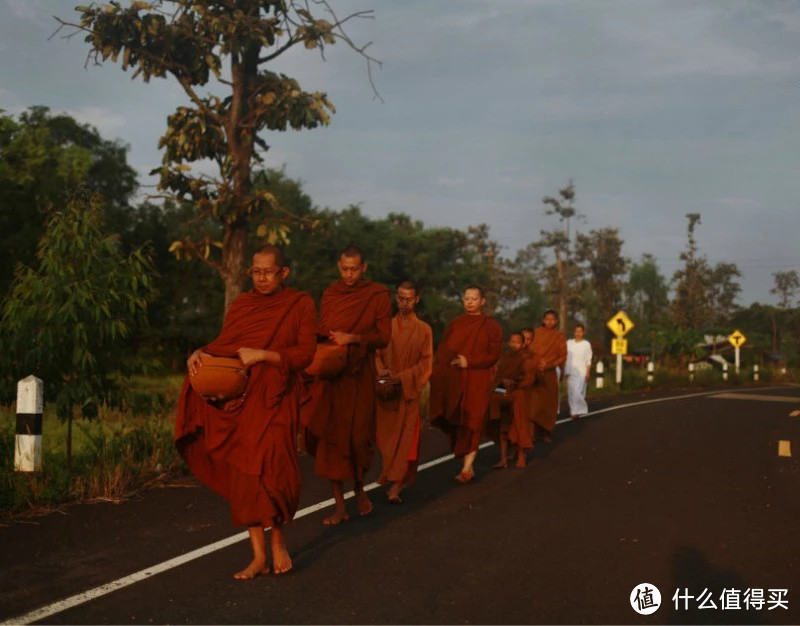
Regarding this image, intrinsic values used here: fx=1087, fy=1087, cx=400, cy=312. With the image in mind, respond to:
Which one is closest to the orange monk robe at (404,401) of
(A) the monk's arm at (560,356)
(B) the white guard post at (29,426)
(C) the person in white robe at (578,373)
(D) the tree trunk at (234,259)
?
(B) the white guard post at (29,426)

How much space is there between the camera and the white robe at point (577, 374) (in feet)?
69.1

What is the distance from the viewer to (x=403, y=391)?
1027cm

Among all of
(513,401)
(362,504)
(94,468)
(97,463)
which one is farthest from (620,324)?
(362,504)

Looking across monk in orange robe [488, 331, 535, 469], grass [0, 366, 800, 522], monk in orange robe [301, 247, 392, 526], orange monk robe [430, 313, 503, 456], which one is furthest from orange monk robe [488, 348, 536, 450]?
monk in orange robe [301, 247, 392, 526]

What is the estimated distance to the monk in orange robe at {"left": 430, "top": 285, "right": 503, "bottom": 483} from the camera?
11.7m

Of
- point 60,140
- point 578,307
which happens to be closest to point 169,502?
point 60,140

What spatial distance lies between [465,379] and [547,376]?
416cm

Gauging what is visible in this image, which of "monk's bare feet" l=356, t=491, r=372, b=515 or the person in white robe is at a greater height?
the person in white robe

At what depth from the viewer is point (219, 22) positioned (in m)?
19.6

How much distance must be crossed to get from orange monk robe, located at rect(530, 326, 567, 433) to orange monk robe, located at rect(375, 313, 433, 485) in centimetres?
367

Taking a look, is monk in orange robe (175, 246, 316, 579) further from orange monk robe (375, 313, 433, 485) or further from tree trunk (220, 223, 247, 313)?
tree trunk (220, 223, 247, 313)

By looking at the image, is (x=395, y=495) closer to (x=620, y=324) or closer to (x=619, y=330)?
(x=619, y=330)

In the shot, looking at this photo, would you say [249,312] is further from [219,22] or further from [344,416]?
[219,22]

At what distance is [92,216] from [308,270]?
1180 inches
